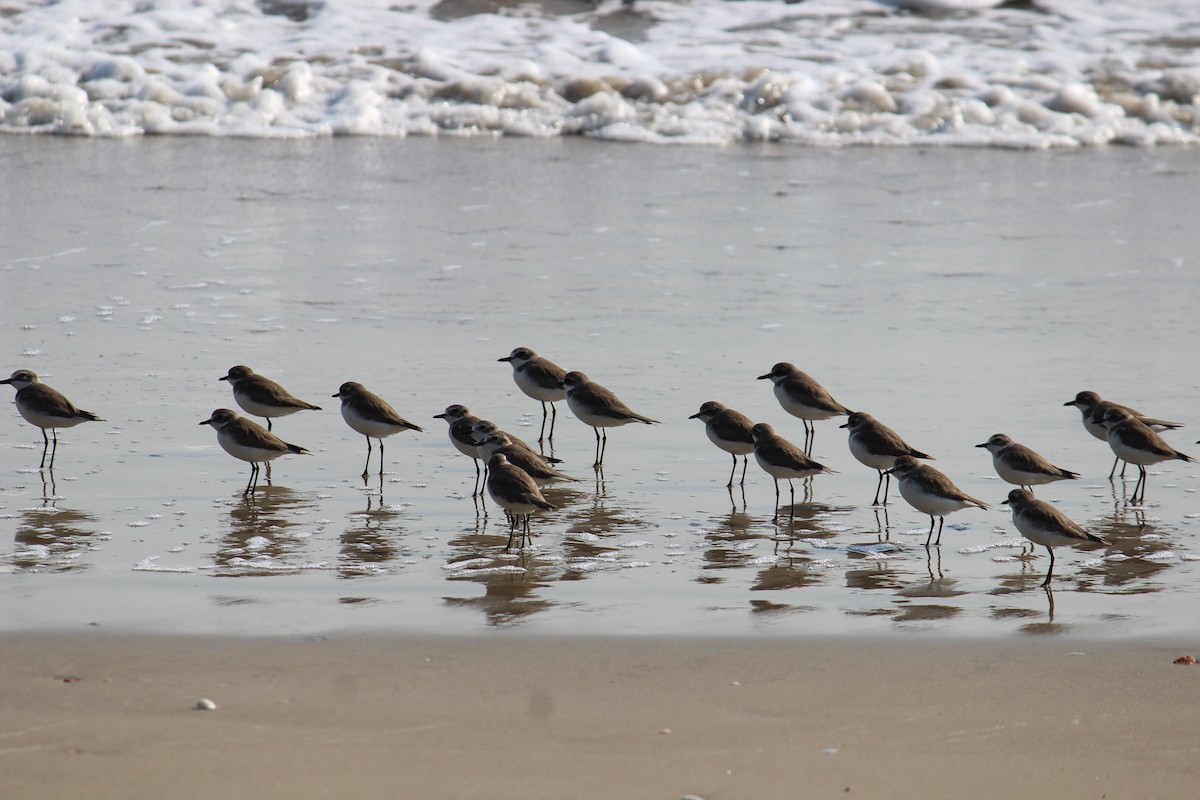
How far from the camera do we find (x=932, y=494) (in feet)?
23.5

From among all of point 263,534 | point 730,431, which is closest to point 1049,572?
point 730,431

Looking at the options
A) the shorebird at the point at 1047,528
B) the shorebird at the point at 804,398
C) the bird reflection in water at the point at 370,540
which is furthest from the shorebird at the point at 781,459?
the bird reflection in water at the point at 370,540

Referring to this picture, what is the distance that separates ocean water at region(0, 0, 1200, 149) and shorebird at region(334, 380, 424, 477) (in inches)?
478

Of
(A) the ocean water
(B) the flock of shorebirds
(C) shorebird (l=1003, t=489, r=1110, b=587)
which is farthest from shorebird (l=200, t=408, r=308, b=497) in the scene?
(A) the ocean water

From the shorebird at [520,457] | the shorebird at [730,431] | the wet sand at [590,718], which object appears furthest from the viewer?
the shorebird at [730,431]

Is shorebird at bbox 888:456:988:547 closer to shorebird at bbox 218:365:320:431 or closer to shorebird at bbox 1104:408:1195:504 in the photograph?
shorebird at bbox 1104:408:1195:504

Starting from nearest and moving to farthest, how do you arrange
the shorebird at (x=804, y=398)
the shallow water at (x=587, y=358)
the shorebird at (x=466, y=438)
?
the shallow water at (x=587, y=358)
the shorebird at (x=466, y=438)
the shorebird at (x=804, y=398)

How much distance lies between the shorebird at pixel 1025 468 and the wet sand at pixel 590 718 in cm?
220

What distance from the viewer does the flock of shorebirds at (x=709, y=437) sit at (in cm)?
720

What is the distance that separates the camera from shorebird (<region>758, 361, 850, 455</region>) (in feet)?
29.2

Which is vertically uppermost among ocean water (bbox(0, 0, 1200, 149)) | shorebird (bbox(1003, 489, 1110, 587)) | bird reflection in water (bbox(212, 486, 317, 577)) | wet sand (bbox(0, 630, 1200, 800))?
ocean water (bbox(0, 0, 1200, 149))

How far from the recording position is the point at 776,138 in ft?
66.4

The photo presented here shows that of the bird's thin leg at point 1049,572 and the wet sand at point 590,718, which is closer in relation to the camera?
the wet sand at point 590,718

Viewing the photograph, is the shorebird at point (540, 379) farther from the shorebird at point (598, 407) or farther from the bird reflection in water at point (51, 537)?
the bird reflection in water at point (51, 537)
